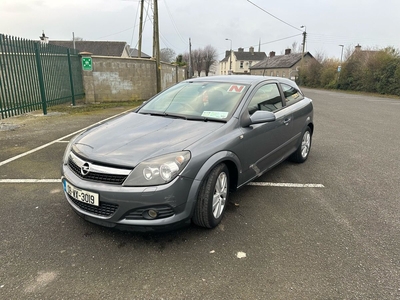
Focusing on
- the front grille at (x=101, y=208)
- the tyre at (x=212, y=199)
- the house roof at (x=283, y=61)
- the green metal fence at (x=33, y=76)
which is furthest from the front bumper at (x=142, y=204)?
the house roof at (x=283, y=61)

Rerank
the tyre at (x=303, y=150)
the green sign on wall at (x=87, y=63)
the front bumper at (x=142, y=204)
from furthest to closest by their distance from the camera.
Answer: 1. the green sign on wall at (x=87, y=63)
2. the tyre at (x=303, y=150)
3. the front bumper at (x=142, y=204)

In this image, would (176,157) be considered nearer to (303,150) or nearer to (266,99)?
(266,99)

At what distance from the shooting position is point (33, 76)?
30.7 feet

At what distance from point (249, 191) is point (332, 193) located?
1.13m

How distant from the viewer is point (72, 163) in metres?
2.95

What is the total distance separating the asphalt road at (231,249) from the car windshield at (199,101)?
3.80 ft

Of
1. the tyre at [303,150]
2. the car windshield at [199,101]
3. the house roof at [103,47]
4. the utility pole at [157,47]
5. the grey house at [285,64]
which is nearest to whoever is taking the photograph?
the car windshield at [199,101]

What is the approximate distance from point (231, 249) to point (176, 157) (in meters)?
0.99

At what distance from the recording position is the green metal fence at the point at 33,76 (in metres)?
8.23

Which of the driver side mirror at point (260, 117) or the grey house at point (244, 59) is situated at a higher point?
the grey house at point (244, 59)

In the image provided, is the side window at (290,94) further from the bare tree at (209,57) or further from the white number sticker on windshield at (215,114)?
the bare tree at (209,57)

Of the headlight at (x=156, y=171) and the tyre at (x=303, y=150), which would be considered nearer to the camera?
the headlight at (x=156, y=171)

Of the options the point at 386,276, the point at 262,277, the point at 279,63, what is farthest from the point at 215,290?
the point at 279,63

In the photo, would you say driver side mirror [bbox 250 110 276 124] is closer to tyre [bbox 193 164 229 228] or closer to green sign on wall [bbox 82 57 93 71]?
tyre [bbox 193 164 229 228]
